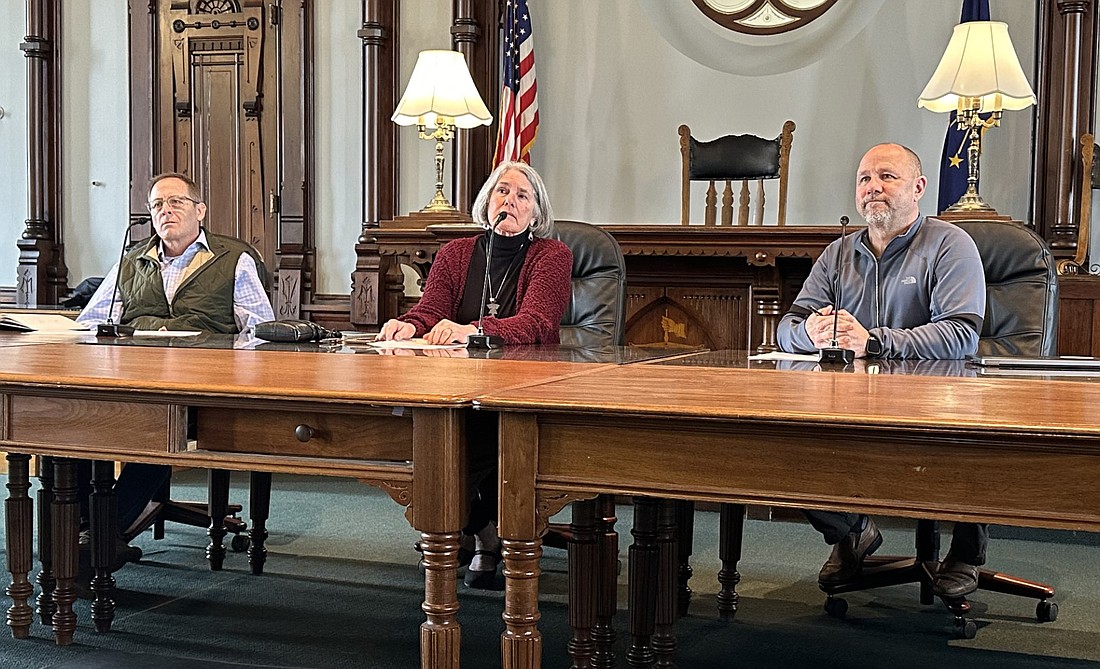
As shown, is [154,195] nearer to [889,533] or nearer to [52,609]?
[52,609]

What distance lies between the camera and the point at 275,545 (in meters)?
3.50

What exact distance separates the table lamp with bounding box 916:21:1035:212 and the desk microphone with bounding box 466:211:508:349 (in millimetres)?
2058

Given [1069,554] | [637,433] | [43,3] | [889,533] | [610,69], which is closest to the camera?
[637,433]

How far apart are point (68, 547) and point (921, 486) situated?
178cm

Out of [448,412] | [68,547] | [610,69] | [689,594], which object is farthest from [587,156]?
[448,412]

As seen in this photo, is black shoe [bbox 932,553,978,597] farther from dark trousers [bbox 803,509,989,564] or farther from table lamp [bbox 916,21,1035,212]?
table lamp [bbox 916,21,1035,212]

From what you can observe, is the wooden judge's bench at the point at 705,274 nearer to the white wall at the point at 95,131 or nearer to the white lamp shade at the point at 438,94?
the white lamp shade at the point at 438,94

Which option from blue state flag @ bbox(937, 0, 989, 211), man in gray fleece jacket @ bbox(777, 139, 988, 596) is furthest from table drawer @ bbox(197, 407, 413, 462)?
blue state flag @ bbox(937, 0, 989, 211)

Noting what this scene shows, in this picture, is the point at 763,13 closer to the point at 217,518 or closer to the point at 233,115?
the point at 233,115

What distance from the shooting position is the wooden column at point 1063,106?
512cm

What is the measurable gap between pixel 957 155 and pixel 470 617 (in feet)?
11.3

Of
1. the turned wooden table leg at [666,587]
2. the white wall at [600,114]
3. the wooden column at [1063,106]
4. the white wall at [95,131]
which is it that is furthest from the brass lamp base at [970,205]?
the white wall at [95,131]

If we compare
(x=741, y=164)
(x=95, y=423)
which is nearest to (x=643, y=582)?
(x=95, y=423)

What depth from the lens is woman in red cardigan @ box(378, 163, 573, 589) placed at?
9.66ft
